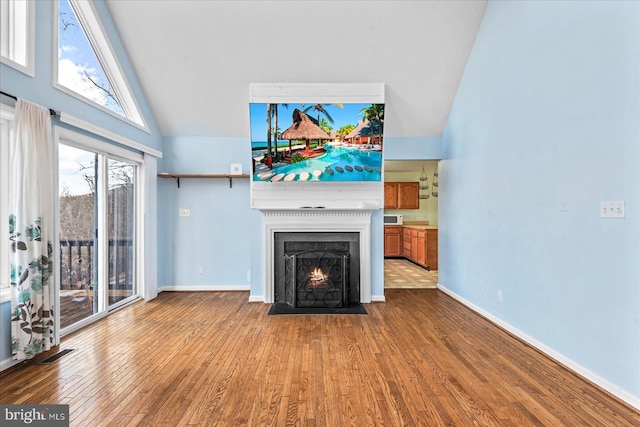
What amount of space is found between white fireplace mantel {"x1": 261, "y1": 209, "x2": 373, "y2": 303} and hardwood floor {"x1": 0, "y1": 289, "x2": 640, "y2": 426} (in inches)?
31.5

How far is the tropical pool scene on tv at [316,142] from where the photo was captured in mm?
4363

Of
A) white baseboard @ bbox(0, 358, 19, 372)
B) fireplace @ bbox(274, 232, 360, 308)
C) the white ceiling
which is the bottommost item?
white baseboard @ bbox(0, 358, 19, 372)

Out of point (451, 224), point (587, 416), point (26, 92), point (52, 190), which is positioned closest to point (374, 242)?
point (451, 224)

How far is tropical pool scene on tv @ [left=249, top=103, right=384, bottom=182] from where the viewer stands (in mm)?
4363

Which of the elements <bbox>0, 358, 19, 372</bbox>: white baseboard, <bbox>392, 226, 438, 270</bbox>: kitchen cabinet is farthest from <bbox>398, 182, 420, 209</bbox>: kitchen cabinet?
<bbox>0, 358, 19, 372</bbox>: white baseboard

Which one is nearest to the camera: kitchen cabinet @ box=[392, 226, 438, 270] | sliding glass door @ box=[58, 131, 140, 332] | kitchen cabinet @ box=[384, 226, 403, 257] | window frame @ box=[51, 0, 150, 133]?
window frame @ box=[51, 0, 150, 133]

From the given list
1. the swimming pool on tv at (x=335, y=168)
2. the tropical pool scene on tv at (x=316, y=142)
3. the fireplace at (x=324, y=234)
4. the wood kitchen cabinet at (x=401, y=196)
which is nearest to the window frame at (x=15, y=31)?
the tropical pool scene on tv at (x=316, y=142)

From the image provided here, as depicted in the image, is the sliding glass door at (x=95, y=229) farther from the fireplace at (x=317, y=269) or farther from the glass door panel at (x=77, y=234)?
the fireplace at (x=317, y=269)

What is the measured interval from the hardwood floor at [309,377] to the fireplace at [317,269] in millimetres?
573

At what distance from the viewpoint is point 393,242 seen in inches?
340

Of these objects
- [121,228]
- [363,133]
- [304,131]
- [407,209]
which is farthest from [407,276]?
[121,228]

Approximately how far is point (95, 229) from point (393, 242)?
6.61m

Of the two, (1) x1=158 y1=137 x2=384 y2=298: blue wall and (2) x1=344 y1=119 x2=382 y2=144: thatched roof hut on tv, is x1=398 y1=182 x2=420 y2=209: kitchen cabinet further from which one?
(1) x1=158 y1=137 x2=384 y2=298: blue wall

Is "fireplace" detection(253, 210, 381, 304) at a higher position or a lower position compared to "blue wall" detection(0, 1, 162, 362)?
lower
